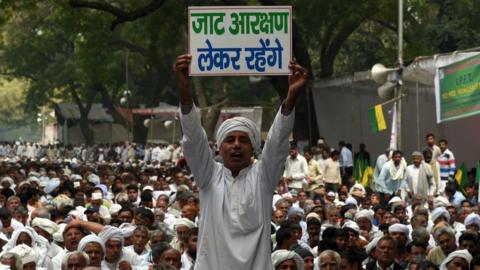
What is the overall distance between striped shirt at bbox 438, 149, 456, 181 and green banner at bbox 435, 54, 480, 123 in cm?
362

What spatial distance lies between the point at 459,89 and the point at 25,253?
614cm

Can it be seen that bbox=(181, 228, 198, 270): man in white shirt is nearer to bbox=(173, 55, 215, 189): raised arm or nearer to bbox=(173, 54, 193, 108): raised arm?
bbox=(173, 55, 215, 189): raised arm

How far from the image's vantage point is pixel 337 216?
15977 millimetres

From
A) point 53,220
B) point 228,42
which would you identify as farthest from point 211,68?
point 53,220

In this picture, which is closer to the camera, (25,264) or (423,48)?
(25,264)

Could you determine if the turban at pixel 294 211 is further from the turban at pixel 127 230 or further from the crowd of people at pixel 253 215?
the turban at pixel 127 230

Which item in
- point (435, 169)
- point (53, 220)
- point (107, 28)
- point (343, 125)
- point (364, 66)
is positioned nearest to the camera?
point (53, 220)

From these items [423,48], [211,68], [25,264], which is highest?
[423,48]

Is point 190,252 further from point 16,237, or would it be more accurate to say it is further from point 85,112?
point 85,112

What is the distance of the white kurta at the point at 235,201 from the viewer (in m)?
6.15

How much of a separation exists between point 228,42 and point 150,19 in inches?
857

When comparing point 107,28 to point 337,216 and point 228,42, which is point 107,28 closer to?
point 337,216

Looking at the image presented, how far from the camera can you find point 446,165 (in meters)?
20.2

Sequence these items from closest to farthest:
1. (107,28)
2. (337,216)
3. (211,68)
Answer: (211,68) < (337,216) < (107,28)
